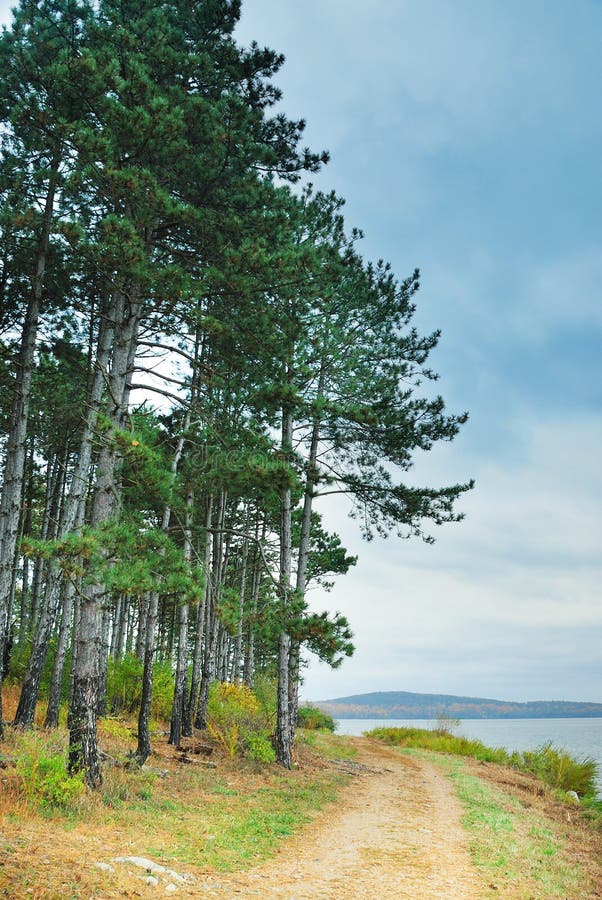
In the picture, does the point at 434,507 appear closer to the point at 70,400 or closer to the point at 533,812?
the point at 533,812

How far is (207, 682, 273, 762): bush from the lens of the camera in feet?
48.2

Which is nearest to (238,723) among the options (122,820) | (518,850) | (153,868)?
(122,820)

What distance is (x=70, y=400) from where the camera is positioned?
14344mm

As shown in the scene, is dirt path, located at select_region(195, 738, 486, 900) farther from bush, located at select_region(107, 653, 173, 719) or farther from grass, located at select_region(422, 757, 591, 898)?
bush, located at select_region(107, 653, 173, 719)

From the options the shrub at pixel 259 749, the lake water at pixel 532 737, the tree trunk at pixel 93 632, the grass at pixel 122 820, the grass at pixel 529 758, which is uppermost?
the tree trunk at pixel 93 632

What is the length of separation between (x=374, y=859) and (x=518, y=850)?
84.0 inches

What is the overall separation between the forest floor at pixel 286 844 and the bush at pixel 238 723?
1.53 metres

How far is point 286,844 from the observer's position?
7789 mm

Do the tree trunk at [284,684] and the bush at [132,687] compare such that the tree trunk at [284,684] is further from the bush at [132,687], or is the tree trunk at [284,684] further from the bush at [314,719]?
the bush at [314,719]

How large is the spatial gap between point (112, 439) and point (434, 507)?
10.1m

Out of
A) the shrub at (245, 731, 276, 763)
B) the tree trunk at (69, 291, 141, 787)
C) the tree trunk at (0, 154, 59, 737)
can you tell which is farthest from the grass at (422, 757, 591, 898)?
the tree trunk at (0, 154, 59, 737)

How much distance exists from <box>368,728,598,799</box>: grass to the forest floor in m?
4.58

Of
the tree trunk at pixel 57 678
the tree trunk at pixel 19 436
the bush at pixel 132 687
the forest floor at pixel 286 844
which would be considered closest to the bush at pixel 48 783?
the forest floor at pixel 286 844

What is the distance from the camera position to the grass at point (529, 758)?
17062 mm
